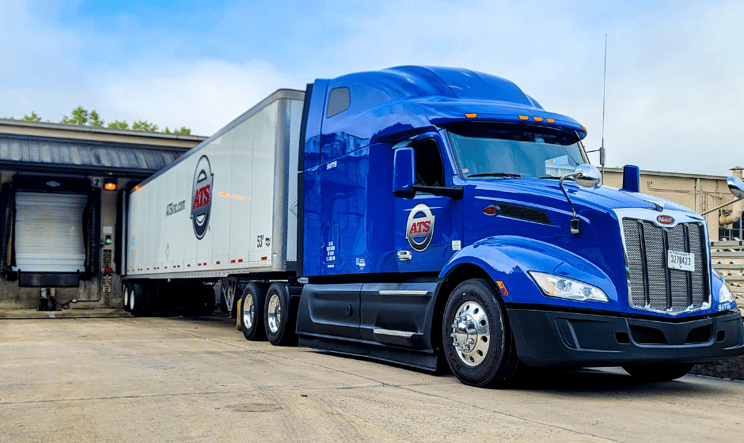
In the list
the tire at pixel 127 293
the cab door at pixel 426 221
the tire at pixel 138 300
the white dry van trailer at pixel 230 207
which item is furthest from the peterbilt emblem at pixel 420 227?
the tire at pixel 127 293

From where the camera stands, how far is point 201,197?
16250 millimetres

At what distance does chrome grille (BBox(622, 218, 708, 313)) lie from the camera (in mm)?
6633

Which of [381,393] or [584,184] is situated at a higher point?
[584,184]

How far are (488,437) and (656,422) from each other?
142 cm

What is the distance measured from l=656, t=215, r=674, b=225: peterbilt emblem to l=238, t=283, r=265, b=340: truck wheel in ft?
24.8

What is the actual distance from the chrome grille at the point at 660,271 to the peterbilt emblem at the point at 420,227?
7.19 ft

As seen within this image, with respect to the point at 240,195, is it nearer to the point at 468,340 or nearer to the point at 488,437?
the point at 468,340

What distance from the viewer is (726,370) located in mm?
8461

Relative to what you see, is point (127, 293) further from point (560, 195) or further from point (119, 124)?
point (119, 124)

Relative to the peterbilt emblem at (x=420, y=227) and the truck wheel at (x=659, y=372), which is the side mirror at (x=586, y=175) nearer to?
the peterbilt emblem at (x=420, y=227)

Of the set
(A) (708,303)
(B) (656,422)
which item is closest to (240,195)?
(A) (708,303)

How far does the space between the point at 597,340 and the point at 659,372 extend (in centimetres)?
187

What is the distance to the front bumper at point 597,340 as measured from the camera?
648 cm

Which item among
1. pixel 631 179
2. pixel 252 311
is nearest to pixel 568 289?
pixel 631 179
